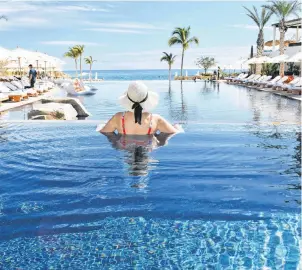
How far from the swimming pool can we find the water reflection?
0.01m

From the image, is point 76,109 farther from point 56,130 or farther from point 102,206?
point 102,206

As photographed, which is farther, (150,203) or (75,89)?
(75,89)

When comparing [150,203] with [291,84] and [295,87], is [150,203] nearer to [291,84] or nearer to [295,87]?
[295,87]

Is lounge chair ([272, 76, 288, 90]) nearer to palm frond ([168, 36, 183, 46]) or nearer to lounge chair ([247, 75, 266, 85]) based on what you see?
lounge chair ([247, 75, 266, 85])

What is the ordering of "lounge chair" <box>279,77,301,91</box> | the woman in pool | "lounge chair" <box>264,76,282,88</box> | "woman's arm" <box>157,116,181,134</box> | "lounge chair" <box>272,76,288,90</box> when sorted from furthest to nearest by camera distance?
"lounge chair" <box>264,76,282,88</box>, "lounge chair" <box>272,76,288,90</box>, "lounge chair" <box>279,77,301,91</box>, "woman's arm" <box>157,116,181,134</box>, the woman in pool

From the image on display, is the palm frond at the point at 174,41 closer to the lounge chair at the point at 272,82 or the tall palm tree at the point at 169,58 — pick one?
the tall palm tree at the point at 169,58

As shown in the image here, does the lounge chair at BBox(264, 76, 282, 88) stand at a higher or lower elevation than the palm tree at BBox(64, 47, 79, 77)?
lower

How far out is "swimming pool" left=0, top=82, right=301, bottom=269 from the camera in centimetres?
301

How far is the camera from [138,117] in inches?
232

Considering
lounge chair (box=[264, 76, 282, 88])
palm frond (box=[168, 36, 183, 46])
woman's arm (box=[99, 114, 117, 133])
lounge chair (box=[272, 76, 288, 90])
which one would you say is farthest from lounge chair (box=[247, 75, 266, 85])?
woman's arm (box=[99, 114, 117, 133])

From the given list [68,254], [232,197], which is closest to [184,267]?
[68,254]

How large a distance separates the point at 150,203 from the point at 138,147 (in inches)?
84.9

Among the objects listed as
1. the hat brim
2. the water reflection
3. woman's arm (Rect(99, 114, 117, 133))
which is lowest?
the water reflection

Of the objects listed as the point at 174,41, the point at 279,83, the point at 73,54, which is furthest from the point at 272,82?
the point at 73,54
